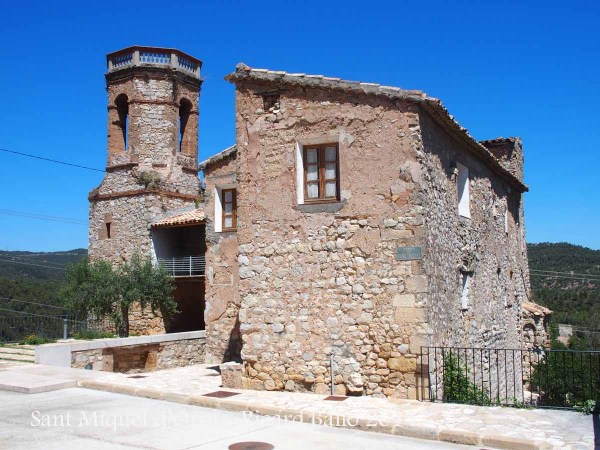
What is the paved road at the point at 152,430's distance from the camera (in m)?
7.46

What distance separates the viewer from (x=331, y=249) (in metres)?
10.9

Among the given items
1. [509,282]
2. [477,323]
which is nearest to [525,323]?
[509,282]

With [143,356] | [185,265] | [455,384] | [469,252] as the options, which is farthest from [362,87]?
[185,265]

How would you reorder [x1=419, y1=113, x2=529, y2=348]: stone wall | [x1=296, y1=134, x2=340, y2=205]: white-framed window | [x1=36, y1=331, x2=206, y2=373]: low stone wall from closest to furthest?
[x1=419, y1=113, x2=529, y2=348]: stone wall < [x1=296, y1=134, x2=340, y2=205]: white-framed window < [x1=36, y1=331, x2=206, y2=373]: low stone wall

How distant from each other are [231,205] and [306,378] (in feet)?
27.1

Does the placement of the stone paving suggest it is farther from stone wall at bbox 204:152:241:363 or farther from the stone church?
stone wall at bbox 204:152:241:363

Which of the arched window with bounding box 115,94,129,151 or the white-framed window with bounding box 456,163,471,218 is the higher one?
the arched window with bounding box 115,94,129,151

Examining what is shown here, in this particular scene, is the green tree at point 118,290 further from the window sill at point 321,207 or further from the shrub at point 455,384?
the shrub at point 455,384

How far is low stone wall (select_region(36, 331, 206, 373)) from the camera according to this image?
15086mm

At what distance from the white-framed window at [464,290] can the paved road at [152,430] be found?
538cm

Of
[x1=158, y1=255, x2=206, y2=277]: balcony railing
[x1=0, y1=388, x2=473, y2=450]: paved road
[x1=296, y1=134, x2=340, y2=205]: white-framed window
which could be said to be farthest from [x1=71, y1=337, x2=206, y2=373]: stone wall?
[x1=296, y1=134, x2=340, y2=205]: white-framed window

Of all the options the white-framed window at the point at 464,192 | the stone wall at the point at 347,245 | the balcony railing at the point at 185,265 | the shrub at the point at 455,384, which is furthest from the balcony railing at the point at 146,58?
the shrub at the point at 455,384

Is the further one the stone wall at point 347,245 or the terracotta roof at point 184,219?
the terracotta roof at point 184,219

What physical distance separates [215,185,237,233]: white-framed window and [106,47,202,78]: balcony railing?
35.9ft
